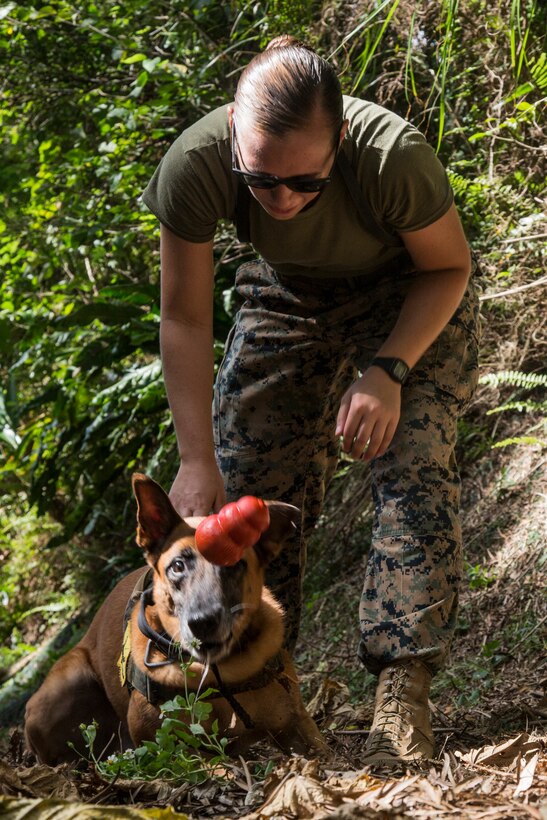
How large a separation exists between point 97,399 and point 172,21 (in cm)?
278

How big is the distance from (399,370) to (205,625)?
3.61 feet

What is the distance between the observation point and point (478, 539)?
4816 mm

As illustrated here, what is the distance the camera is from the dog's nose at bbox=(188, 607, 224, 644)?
300 cm

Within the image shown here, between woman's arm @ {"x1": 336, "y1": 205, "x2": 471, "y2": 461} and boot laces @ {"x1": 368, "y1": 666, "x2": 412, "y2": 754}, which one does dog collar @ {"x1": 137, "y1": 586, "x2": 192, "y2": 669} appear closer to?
boot laces @ {"x1": 368, "y1": 666, "x2": 412, "y2": 754}

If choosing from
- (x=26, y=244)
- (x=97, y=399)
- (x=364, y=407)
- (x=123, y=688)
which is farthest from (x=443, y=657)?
(x=26, y=244)

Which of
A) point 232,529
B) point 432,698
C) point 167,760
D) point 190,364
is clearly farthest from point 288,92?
point 432,698

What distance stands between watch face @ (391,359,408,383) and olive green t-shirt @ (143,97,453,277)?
491 mm

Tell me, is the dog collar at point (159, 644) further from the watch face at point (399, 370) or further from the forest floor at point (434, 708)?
the watch face at point (399, 370)

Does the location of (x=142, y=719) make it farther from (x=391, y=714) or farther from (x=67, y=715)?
(x=391, y=714)

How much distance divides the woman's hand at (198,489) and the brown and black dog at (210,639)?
6 centimetres

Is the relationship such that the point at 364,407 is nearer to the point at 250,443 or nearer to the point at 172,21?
the point at 250,443

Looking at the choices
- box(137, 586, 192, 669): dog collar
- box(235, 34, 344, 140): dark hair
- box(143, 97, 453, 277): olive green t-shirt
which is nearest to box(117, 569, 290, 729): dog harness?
box(137, 586, 192, 669): dog collar

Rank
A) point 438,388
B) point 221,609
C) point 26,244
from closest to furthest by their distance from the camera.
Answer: point 221,609 → point 438,388 → point 26,244

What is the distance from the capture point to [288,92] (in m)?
2.60
